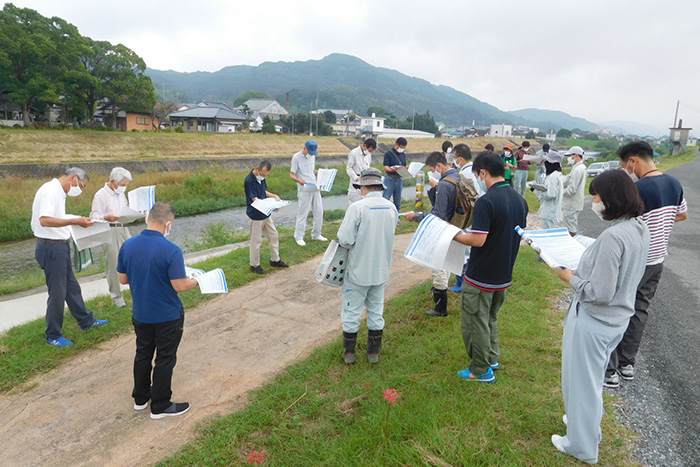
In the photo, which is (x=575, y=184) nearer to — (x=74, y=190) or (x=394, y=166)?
(x=394, y=166)

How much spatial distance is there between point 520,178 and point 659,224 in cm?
868

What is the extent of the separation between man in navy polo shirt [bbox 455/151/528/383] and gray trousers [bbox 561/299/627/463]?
706 mm

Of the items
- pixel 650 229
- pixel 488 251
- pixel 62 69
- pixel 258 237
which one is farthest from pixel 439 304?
pixel 62 69

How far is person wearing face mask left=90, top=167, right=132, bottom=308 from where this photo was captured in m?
5.02

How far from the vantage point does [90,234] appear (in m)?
4.66

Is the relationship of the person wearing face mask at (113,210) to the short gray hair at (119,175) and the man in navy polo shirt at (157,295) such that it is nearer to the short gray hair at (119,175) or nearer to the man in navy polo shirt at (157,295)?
the short gray hair at (119,175)

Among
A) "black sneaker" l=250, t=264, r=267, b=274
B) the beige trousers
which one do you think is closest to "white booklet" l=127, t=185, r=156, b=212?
the beige trousers

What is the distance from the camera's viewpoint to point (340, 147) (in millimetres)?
43969

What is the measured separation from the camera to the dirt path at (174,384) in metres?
3.07

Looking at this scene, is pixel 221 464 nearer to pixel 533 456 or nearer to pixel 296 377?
pixel 296 377

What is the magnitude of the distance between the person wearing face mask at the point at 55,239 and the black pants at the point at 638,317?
541cm

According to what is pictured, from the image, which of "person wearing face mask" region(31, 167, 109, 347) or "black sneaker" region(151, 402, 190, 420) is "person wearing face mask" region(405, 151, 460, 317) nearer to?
"black sneaker" region(151, 402, 190, 420)

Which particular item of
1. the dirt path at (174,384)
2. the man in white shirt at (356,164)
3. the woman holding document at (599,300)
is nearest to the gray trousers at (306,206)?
the man in white shirt at (356,164)

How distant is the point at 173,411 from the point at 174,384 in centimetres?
50
